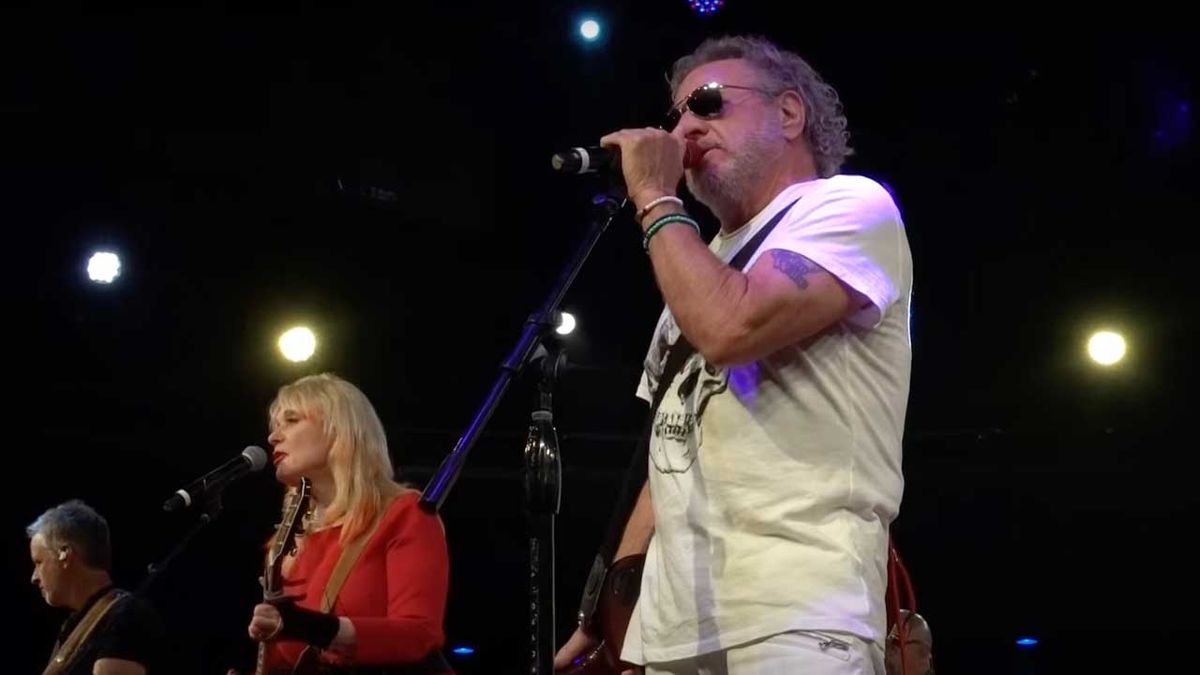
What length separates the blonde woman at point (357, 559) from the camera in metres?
3.21

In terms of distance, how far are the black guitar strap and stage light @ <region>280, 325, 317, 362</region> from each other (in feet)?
17.7

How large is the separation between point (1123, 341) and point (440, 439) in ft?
12.9

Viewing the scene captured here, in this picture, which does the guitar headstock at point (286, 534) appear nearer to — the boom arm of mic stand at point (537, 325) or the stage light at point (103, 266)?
the boom arm of mic stand at point (537, 325)

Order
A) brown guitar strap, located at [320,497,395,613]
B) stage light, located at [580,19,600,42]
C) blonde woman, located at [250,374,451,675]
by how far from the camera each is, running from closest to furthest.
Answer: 1. blonde woman, located at [250,374,451,675]
2. brown guitar strap, located at [320,497,395,613]
3. stage light, located at [580,19,600,42]

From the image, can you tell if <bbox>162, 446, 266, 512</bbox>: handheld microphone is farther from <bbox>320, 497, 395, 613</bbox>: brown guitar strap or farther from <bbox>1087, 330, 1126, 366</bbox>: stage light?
<bbox>1087, 330, 1126, 366</bbox>: stage light

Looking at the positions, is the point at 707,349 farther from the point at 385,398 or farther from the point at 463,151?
the point at 385,398

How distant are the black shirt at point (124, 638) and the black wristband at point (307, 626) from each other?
1909mm

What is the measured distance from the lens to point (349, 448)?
3713 millimetres

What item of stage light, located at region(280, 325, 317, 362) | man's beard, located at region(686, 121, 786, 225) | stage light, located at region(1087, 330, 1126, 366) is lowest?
man's beard, located at region(686, 121, 786, 225)

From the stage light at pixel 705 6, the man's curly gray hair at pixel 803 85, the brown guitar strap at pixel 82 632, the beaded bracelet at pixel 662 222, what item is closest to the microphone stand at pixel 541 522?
the beaded bracelet at pixel 662 222

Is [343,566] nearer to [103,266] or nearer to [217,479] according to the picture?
[217,479]

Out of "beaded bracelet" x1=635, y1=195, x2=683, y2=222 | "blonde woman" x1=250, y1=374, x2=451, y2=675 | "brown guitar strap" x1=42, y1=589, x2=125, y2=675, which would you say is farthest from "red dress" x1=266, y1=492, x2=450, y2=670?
"brown guitar strap" x1=42, y1=589, x2=125, y2=675

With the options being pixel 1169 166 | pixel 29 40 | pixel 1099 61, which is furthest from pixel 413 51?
pixel 1169 166

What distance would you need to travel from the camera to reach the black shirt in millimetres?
4773
